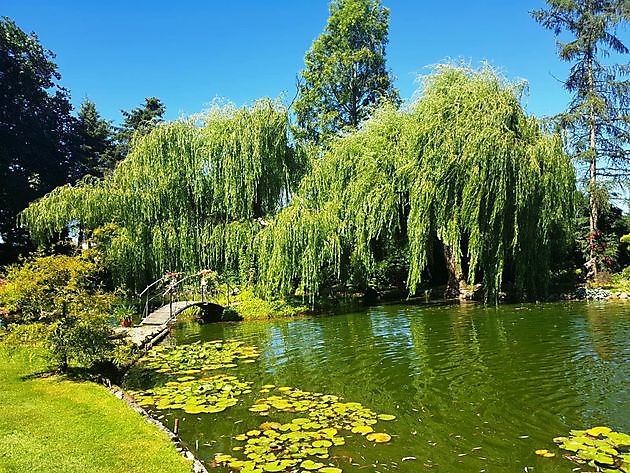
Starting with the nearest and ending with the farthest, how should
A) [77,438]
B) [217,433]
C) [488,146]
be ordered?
[77,438]
[217,433]
[488,146]

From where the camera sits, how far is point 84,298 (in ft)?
25.2

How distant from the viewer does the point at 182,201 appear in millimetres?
17359

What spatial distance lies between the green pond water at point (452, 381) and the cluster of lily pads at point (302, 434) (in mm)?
151

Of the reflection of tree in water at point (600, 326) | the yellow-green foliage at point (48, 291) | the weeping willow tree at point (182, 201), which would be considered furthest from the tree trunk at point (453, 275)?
the yellow-green foliage at point (48, 291)

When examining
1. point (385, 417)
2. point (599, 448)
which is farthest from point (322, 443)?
point (599, 448)

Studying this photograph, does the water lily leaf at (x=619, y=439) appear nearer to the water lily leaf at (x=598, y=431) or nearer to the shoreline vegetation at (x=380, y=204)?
the water lily leaf at (x=598, y=431)

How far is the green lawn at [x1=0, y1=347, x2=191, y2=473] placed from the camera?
4484 millimetres

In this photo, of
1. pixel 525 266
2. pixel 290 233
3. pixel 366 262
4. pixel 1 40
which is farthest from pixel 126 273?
pixel 1 40

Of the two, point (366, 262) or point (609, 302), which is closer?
point (609, 302)

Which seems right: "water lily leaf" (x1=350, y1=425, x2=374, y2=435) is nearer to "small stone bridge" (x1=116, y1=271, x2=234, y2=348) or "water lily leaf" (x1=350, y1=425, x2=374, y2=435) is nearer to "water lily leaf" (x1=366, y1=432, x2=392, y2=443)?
"water lily leaf" (x1=366, y1=432, x2=392, y2=443)

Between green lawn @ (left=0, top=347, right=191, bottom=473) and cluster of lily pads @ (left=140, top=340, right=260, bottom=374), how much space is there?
6.81 feet

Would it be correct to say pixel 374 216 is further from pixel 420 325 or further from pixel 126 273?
pixel 126 273

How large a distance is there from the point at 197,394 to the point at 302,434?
2433 millimetres

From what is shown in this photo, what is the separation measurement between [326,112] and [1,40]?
1873 centimetres
